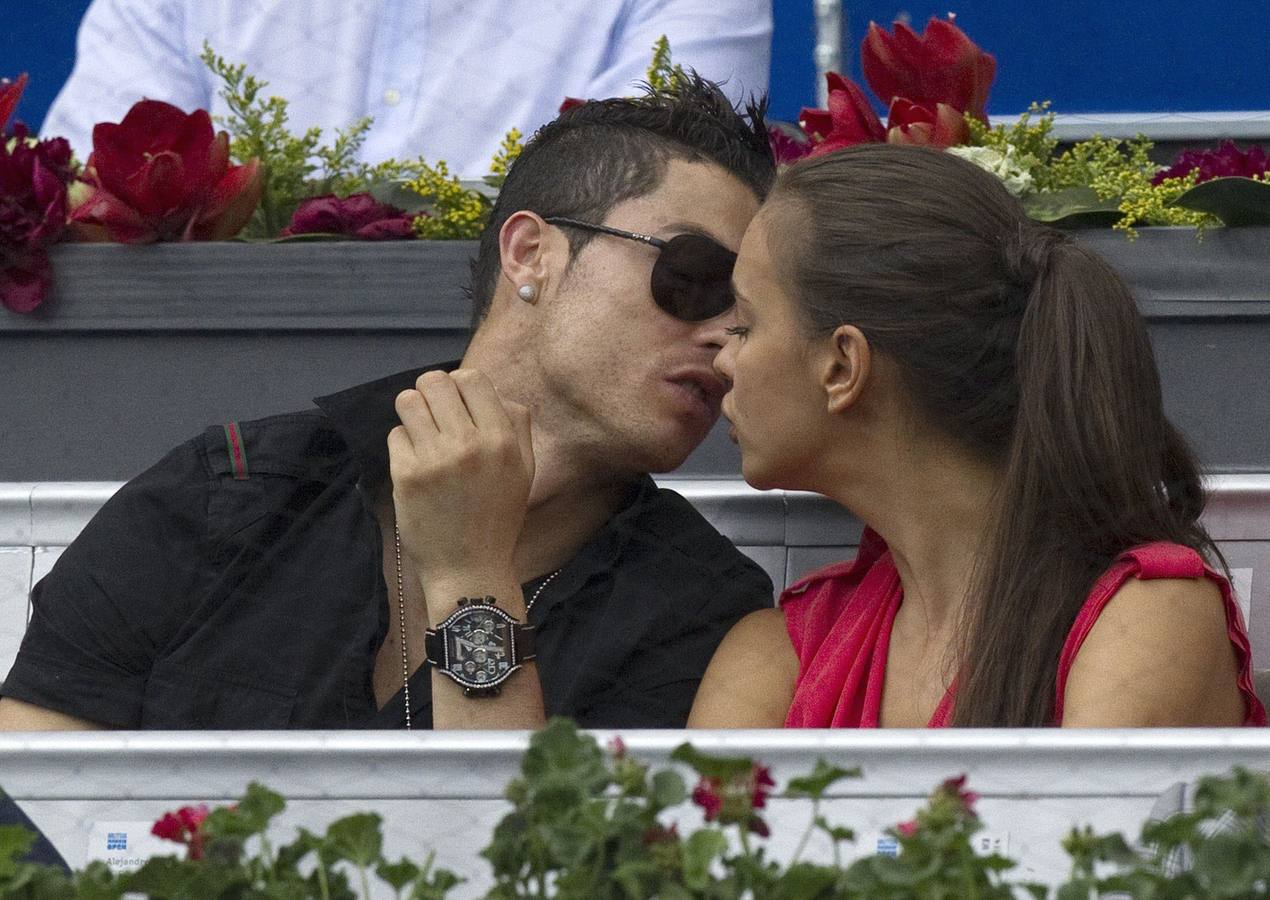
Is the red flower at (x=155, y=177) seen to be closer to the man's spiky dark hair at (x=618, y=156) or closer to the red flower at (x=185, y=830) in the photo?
the man's spiky dark hair at (x=618, y=156)

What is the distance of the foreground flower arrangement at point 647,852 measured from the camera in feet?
2.22

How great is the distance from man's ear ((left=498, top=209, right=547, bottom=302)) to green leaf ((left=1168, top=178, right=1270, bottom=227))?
81cm

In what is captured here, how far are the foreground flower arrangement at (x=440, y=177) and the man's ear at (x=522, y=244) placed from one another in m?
0.16

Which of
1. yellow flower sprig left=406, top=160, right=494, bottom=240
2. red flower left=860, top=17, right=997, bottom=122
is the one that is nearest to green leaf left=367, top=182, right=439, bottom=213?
yellow flower sprig left=406, top=160, right=494, bottom=240

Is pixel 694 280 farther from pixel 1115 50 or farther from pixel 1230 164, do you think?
pixel 1115 50

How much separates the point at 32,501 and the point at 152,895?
147cm

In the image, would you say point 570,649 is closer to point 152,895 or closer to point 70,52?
point 152,895

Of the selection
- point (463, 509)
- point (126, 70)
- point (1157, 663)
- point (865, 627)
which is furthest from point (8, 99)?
point (1157, 663)

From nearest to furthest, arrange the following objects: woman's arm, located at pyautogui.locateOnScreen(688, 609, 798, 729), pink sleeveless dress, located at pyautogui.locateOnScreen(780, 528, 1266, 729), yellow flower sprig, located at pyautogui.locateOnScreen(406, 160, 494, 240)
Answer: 1. pink sleeveless dress, located at pyautogui.locateOnScreen(780, 528, 1266, 729)
2. woman's arm, located at pyautogui.locateOnScreen(688, 609, 798, 729)
3. yellow flower sprig, located at pyautogui.locateOnScreen(406, 160, 494, 240)

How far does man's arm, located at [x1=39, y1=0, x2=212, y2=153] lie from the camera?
130 inches

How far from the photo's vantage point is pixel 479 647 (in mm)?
1786

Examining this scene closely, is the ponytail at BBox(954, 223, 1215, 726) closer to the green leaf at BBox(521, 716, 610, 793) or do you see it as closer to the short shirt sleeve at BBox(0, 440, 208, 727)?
the short shirt sleeve at BBox(0, 440, 208, 727)

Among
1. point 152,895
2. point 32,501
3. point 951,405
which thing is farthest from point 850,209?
point 152,895

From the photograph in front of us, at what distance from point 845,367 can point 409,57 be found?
6.17 ft
